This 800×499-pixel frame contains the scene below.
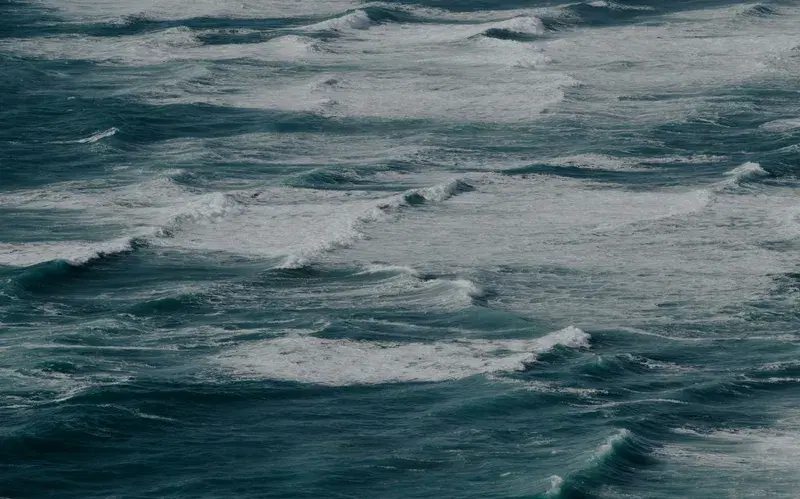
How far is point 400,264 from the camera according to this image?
182 ft

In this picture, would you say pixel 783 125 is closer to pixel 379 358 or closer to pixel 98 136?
pixel 98 136

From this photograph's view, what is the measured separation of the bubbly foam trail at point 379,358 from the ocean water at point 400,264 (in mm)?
114

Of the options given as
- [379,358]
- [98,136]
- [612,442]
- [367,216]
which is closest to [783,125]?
[367,216]

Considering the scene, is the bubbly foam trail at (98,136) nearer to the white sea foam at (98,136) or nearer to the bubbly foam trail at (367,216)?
the white sea foam at (98,136)

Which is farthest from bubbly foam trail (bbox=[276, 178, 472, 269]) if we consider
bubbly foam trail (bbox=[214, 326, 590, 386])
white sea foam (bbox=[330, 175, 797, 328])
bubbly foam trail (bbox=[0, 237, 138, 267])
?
bubbly foam trail (bbox=[214, 326, 590, 386])

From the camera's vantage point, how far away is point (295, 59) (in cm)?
9244

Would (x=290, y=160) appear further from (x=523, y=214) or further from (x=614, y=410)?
(x=614, y=410)

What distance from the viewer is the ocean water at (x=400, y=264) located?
39.5 meters

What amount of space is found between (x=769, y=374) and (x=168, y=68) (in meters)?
51.9

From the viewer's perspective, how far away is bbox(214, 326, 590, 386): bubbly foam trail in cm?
4491

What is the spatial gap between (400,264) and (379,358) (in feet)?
31.8

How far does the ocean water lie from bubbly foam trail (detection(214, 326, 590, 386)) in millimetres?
114

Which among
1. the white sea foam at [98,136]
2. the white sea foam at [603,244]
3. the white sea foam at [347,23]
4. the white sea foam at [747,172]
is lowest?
the white sea foam at [603,244]

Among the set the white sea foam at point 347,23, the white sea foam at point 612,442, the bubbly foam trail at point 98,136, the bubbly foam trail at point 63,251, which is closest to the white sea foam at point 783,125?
the bubbly foam trail at point 98,136
